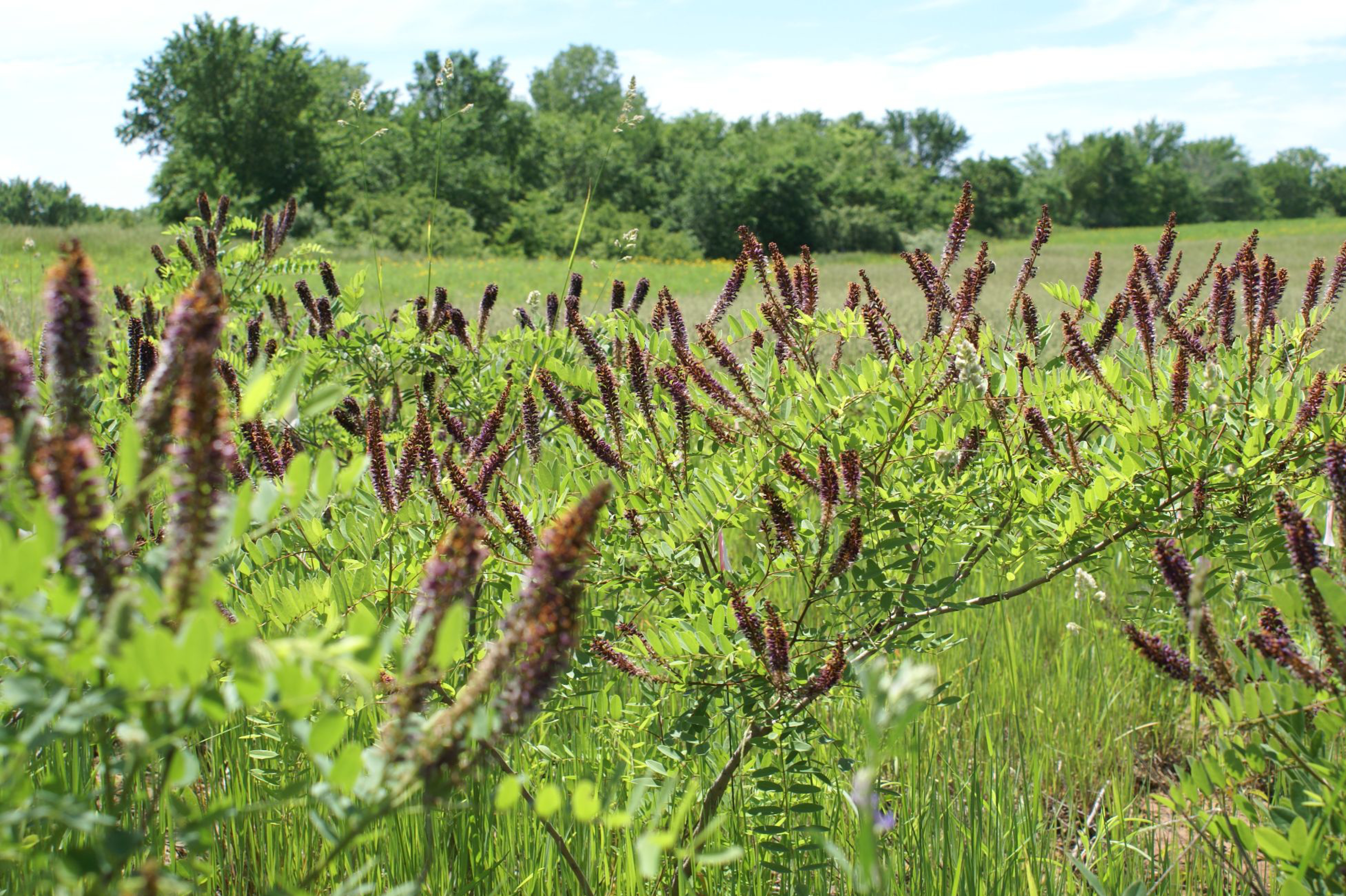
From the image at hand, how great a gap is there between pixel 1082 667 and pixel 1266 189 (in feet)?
345

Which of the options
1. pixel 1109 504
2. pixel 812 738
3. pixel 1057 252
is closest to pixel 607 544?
pixel 812 738

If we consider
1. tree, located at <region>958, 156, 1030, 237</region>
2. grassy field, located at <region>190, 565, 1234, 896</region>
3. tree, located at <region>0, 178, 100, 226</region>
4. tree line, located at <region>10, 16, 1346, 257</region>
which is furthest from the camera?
tree, located at <region>958, 156, 1030, 237</region>

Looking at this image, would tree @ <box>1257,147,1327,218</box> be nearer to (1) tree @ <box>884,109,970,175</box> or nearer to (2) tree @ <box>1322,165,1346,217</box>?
(2) tree @ <box>1322,165,1346,217</box>

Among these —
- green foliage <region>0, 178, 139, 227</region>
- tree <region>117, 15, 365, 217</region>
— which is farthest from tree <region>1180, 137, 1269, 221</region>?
green foliage <region>0, 178, 139, 227</region>

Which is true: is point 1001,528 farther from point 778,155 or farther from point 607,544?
point 778,155

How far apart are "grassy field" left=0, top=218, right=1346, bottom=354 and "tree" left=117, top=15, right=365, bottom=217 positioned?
8357 millimetres

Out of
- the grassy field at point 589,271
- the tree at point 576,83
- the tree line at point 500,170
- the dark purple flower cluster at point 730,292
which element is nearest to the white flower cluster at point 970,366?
the dark purple flower cluster at point 730,292

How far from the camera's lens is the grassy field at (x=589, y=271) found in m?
11.4

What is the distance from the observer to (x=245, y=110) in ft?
131

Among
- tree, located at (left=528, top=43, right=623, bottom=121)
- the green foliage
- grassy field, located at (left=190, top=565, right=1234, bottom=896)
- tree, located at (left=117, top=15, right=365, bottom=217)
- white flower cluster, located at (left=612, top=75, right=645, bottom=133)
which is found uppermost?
tree, located at (left=528, top=43, right=623, bottom=121)

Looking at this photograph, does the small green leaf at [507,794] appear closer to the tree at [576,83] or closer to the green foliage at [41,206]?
the green foliage at [41,206]

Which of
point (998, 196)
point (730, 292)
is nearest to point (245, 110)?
point (998, 196)

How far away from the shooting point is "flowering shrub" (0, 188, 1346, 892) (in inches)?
26.3

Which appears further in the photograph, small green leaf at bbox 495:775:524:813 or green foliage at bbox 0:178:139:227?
green foliage at bbox 0:178:139:227
